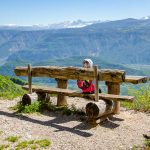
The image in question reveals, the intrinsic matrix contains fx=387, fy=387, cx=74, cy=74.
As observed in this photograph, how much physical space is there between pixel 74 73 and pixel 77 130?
7.94 feet

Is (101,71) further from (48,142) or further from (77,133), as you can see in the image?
(48,142)

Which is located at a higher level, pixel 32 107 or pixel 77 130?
pixel 32 107

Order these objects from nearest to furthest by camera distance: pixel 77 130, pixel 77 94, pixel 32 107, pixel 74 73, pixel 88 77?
1. pixel 77 130
2. pixel 88 77
3. pixel 77 94
4. pixel 74 73
5. pixel 32 107

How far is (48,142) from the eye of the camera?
10.9m

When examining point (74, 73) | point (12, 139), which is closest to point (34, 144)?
point (12, 139)

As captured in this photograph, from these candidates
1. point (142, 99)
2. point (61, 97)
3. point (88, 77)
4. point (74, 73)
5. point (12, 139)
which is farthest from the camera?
point (61, 97)

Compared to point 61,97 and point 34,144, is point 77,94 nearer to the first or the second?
point 61,97

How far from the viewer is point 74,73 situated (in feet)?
45.7

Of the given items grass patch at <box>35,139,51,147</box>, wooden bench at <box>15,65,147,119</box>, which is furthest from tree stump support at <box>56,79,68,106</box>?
grass patch at <box>35,139,51,147</box>

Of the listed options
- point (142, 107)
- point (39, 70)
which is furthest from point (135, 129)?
point (39, 70)

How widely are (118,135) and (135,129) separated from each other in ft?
3.14

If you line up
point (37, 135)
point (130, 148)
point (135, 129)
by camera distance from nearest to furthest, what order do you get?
point (130, 148)
point (37, 135)
point (135, 129)

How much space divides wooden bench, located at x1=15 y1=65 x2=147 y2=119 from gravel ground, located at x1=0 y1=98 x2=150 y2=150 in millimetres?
684

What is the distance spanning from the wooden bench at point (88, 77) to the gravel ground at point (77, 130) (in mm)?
684
